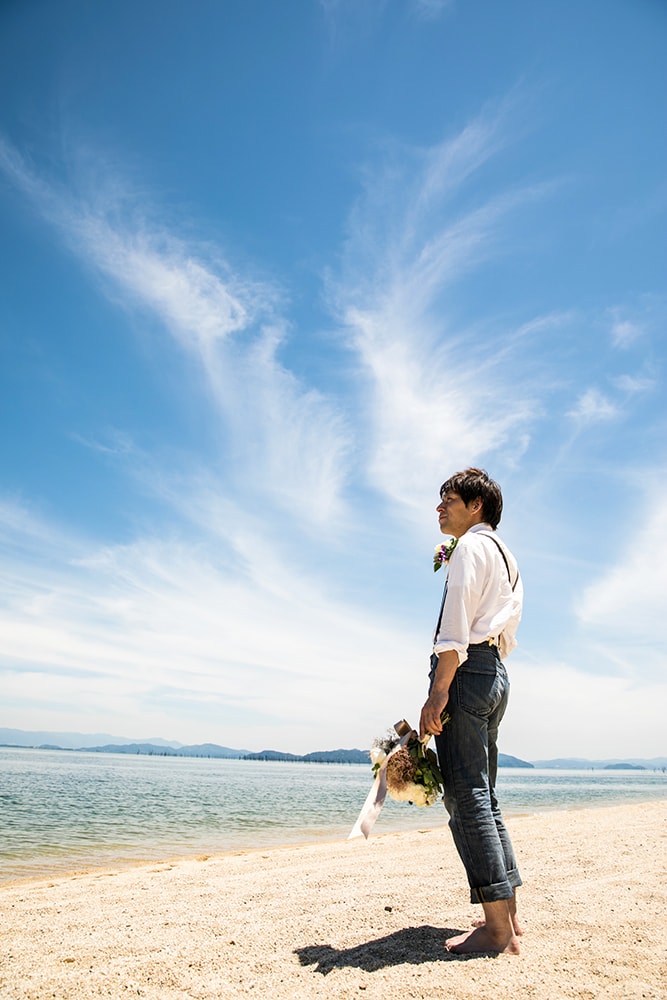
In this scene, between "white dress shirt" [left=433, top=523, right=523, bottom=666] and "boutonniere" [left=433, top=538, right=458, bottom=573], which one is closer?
"white dress shirt" [left=433, top=523, right=523, bottom=666]

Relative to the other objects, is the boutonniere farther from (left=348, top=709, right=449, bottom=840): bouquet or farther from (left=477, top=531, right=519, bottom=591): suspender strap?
(left=348, top=709, right=449, bottom=840): bouquet

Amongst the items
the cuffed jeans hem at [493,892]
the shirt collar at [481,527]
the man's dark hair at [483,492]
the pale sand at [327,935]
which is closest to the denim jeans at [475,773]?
the cuffed jeans hem at [493,892]

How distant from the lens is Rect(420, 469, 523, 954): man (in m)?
2.93

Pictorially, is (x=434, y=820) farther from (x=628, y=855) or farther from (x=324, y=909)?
(x=324, y=909)

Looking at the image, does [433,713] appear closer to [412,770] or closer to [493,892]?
[412,770]

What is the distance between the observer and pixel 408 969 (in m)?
2.78

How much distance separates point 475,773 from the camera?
301cm

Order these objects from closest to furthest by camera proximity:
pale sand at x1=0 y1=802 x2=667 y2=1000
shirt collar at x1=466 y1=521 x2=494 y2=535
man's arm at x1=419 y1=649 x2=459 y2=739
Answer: pale sand at x1=0 y1=802 x2=667 y2=1000, man's arm at x1=419 y1=649 x2=459 y2=739, shirt collar at x1=466 y1=521 x2=494 y2=535

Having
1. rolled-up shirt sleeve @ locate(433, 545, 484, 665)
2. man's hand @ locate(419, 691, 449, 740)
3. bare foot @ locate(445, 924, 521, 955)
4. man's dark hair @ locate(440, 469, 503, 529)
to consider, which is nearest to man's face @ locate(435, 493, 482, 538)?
man's dark hair @ locate(440, 469, 503, 529)

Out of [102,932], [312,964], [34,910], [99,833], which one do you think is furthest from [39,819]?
[312,964]

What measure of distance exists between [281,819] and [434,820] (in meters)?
4.14

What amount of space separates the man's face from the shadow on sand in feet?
6.91

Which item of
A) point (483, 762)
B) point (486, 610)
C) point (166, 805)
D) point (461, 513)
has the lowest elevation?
point (166, 805)

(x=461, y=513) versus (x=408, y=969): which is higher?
(x=461, y=513)
